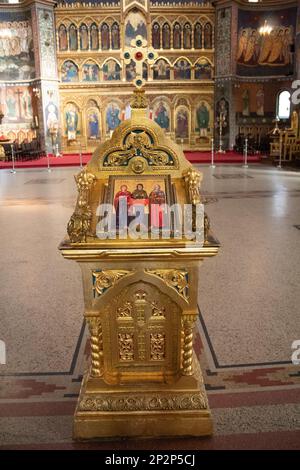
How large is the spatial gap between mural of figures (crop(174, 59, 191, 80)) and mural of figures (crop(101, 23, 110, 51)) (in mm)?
3666

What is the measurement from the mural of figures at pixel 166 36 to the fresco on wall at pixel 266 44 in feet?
11.6

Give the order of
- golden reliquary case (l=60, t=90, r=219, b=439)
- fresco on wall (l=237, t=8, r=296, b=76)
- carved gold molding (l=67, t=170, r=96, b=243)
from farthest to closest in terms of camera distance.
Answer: fresco on wall (l=237, t=8, r=296, b=76) < golden reliquary case (l=60, t=90, r=219, b=439) < carved gold molding (l=67, t=170, r=96, b=243)


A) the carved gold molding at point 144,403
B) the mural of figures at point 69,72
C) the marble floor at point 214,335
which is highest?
the mural of figures at point 69,72

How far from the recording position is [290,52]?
21.1 m

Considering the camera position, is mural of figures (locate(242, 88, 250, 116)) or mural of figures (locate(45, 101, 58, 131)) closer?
mural of figures (locate(45, 101, 58, 131))

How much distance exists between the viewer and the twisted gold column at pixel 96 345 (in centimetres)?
261

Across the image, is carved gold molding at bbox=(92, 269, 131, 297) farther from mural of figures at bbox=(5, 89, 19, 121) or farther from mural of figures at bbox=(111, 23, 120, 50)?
mural of figures at bbox=(111, 23, 120, 50)

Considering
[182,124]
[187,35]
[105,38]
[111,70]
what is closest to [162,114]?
[182,124]

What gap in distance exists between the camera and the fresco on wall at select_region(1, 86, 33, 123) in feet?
69.4

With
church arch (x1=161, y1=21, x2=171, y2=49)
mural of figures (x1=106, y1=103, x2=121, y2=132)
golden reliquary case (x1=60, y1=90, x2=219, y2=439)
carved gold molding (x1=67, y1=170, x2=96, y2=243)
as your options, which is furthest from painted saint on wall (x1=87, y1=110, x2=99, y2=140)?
carved gold molding (x1=67, y1=170, x2=96, y2=243)

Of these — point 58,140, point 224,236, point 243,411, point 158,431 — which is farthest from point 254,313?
point 58,140

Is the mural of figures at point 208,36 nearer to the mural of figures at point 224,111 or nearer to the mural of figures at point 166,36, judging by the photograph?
the mural of figures at point 166,36

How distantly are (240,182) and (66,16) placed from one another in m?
14.2

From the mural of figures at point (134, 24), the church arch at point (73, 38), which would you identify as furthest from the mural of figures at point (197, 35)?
the church arch at point (73, 38)
